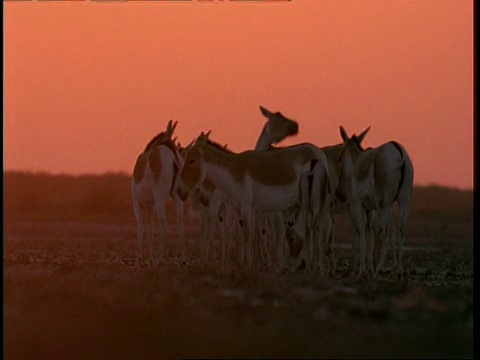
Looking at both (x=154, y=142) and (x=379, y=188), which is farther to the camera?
(x=379, y=188)

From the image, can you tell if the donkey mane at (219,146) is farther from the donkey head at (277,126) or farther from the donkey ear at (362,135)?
the donkey ear at (362,135)

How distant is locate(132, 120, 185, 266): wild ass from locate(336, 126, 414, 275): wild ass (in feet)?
2.99

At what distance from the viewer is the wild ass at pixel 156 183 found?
5.66m

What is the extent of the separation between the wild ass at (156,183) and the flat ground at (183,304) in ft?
0.18

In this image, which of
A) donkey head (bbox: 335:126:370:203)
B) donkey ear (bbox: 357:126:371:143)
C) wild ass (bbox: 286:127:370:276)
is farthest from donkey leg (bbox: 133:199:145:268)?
donkey ear (bbox: 357:126:371:143)

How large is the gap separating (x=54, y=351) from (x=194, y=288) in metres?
0.83

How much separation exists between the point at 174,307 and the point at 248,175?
2.72ft

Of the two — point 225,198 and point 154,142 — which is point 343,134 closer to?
point 225,198

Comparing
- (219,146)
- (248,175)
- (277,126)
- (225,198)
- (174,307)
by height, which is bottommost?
(174,307)

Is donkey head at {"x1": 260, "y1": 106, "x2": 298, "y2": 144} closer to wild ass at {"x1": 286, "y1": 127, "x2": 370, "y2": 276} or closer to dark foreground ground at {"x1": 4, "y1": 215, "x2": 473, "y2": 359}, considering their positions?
wild ass at {"x1": 286, "y1": 127, "x2": 370, "y2": 276}

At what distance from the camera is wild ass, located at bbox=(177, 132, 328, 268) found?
571cm

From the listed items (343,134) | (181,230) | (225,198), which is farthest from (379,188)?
(181,230)

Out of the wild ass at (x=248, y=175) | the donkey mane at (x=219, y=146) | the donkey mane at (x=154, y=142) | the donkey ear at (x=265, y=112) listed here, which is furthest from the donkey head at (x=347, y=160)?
the donkey mane at (x=154, y=142)

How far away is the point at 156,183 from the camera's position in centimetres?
570
